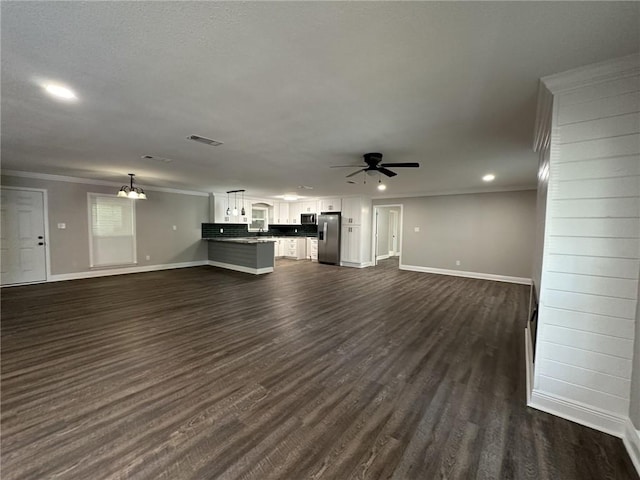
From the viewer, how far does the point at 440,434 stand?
1.78 meters

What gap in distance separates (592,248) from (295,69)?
2.35 m

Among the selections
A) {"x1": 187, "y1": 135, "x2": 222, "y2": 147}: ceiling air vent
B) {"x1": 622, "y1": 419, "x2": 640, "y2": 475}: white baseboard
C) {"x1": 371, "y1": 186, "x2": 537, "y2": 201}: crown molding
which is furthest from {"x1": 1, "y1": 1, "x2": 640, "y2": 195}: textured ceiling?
{"x1": 371, "y1": 186, "x2": 537, "y2": 201}: crown molding

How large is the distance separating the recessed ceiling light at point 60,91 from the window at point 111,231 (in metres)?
5.57

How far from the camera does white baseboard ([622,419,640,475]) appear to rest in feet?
5.10

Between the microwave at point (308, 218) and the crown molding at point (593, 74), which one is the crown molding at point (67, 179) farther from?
the crown molding at point (593, 74)

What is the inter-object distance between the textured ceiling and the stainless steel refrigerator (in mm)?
5692

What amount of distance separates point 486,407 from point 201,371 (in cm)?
243

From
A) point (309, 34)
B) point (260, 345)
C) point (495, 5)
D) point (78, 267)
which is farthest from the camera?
point (78, 267)

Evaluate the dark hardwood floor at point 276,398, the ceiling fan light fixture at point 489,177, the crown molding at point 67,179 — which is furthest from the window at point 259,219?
the ceiling fan light fixture at point 489,177

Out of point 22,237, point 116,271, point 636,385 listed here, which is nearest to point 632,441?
point 636,385

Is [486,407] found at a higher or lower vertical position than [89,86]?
lower

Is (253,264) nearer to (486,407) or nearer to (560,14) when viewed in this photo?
(486,407)

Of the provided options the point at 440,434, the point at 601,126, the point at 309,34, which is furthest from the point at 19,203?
the point at 601,126

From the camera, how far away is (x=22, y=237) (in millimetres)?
5613
